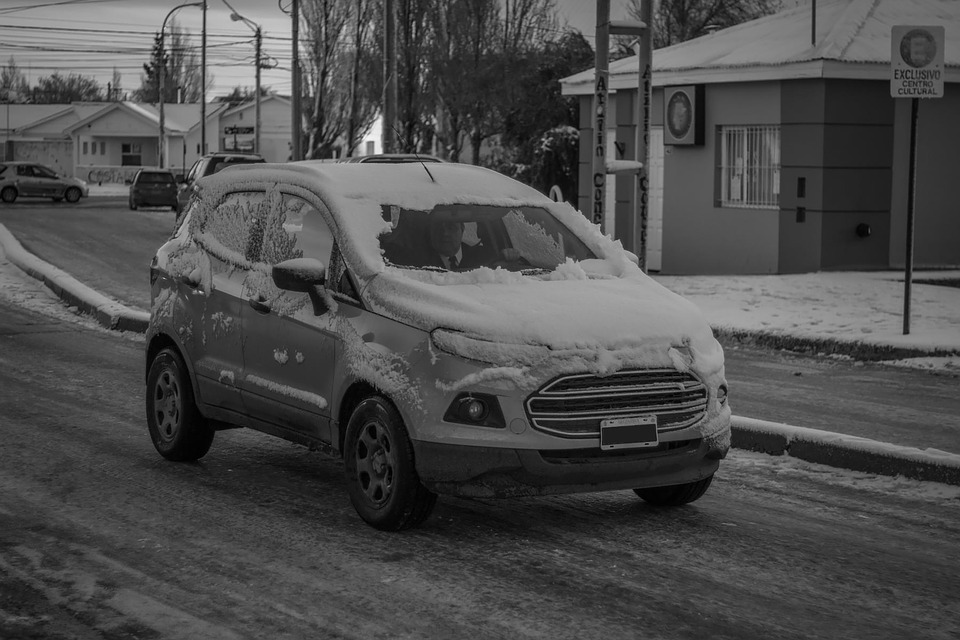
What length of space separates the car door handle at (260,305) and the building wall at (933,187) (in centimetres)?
1676

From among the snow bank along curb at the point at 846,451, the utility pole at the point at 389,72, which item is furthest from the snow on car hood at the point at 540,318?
the utility pole at the point at 389,72

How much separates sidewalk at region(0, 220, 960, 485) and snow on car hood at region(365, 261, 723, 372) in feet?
6.13

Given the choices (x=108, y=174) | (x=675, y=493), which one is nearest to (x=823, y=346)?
(x=675, y=493)

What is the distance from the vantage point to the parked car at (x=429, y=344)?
666 centimetres

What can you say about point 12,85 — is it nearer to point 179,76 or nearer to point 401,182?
point 179,76

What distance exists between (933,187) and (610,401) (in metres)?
17.9

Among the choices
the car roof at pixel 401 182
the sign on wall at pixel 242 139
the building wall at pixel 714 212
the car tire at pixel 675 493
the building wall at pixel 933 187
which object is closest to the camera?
the car tire at pixel 675 493

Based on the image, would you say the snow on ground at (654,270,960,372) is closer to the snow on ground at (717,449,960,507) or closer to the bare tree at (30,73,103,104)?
the snow on ground at (717,449,960,507)

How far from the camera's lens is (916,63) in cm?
1408

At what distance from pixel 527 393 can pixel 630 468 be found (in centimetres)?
63

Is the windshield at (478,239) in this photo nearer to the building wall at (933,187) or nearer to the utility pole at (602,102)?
the utility pole at (602,102)

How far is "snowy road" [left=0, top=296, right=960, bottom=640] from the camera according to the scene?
562cm

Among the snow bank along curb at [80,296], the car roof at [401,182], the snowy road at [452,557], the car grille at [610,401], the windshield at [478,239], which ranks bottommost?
the snowy road at [452,557]


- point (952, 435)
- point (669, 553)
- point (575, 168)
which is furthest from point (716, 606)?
point (575, 168)
